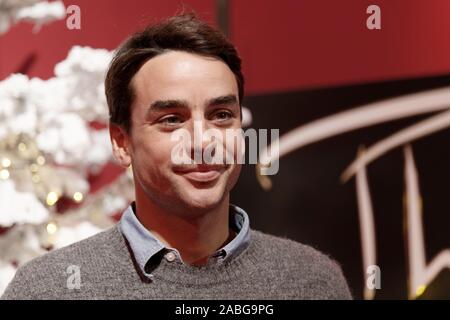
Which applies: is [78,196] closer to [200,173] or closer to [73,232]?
[73,232]

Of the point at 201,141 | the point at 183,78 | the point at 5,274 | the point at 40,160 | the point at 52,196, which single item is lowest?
the point at 5,274

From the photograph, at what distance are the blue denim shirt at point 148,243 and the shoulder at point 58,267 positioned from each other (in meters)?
0.04

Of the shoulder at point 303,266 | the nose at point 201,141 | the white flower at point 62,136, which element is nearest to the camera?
the nose at point 201,141

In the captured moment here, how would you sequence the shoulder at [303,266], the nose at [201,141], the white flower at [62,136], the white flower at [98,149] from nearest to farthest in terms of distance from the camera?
the nose at [201,141]
the shoulder at [303,266]
the white flower at [62,136]
the white flower at [98,149]

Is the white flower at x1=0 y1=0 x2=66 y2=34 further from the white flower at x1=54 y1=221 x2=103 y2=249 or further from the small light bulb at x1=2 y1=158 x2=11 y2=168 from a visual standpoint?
the white flower at x1=54 y1=221 x2=103 y2=249

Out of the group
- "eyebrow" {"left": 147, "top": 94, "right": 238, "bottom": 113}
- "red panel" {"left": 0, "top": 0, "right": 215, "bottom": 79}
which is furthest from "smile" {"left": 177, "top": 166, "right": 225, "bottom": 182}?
"red panel" {"left": 0, "top": 0, "right": 215, "bottom": 79}

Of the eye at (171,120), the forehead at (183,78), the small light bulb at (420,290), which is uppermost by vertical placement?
the forehead at (183,78)

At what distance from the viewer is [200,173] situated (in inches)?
43.5

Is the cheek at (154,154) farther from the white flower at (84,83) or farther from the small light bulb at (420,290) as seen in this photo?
the small light bulb at (420,290)

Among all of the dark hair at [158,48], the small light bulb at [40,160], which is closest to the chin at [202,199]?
the dark hair at [158,48]

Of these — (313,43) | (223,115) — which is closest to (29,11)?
(313,43)

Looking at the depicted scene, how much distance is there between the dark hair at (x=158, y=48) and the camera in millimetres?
1157

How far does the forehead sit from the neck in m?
0.20

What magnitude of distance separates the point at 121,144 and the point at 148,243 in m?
0.22
